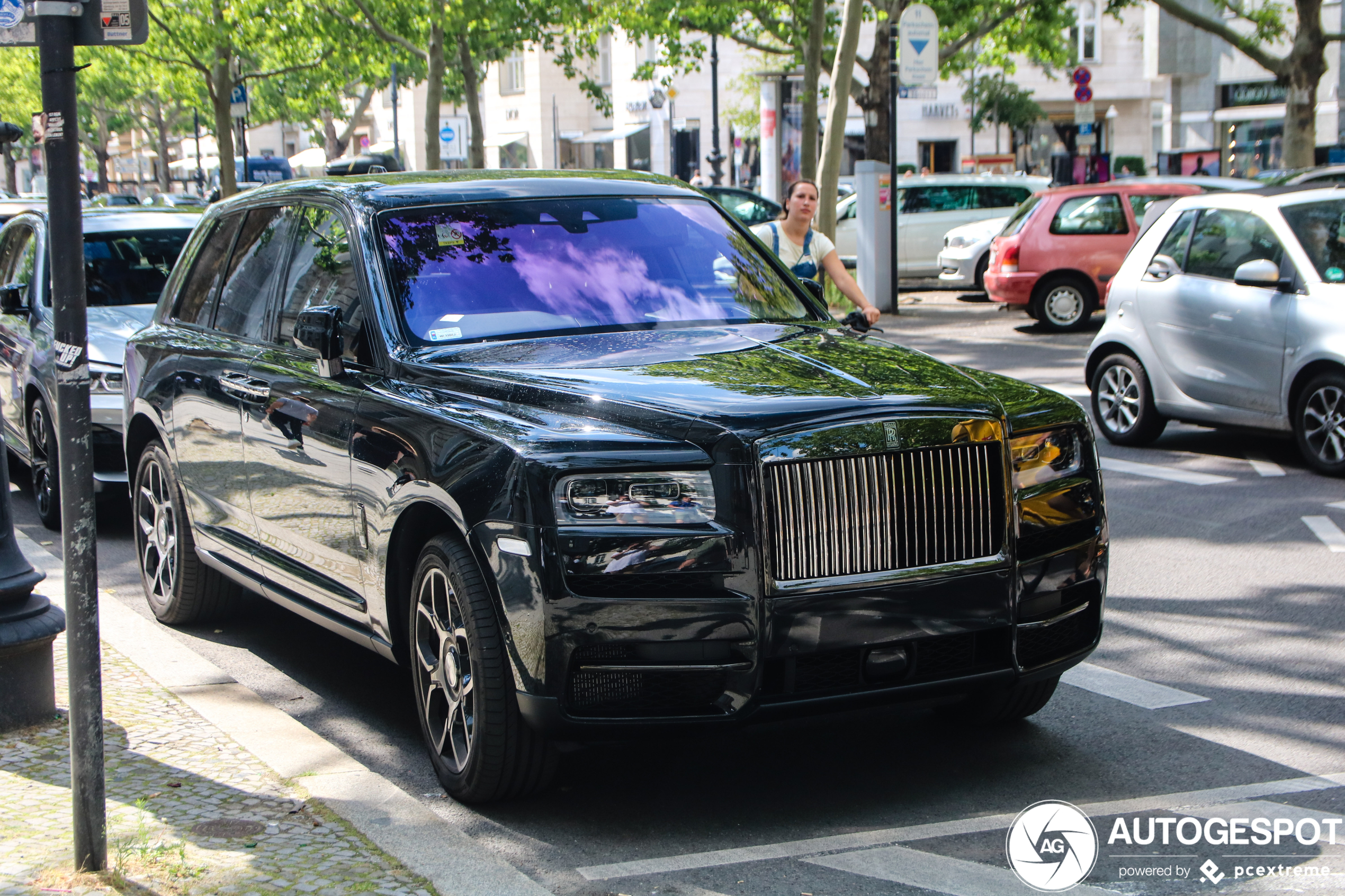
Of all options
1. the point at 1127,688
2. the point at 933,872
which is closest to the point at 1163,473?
the point at 1127,688

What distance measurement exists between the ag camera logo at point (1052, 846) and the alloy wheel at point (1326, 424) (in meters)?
5.72

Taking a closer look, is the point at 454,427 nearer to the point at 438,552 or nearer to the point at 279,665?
the point at 438,552

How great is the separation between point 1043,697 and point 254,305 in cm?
334

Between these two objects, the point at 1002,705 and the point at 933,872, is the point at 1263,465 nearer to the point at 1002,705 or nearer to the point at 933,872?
the point at 1002,705

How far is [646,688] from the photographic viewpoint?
4.14 metres

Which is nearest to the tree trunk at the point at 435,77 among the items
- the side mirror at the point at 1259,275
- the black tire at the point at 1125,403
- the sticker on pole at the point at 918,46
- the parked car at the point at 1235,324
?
the sticker on pole at the point at 918,46

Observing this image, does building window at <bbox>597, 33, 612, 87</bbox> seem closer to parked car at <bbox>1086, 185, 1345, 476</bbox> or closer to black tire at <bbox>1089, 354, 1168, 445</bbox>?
black tire at <bbox>1089, 354, 1168, 445</bbox>

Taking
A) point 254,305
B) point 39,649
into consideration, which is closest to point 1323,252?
point 254,305

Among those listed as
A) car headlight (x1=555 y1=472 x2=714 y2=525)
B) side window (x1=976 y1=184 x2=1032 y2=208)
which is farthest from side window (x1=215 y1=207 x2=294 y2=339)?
side window (x1=976 y1=184 x2=1032 y2=208)

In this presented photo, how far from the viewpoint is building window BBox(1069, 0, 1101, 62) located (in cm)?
6272

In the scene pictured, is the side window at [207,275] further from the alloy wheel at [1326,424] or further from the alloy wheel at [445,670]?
the alloy wheel at [1326,424]

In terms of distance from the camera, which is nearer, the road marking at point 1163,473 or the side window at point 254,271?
the side window at point 254,271

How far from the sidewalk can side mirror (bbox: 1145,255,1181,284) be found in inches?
279

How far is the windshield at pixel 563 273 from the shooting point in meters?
5.27
